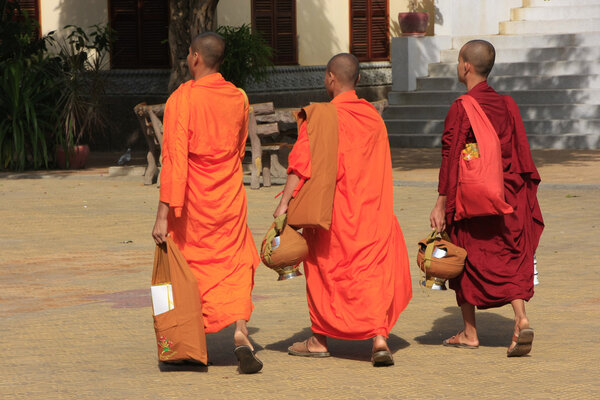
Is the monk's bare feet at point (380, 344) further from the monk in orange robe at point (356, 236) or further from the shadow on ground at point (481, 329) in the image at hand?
the shadow on ground at point (481, 329)

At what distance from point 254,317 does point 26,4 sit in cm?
1445

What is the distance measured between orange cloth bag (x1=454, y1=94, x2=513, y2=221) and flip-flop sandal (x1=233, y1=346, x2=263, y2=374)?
1283 millimetres

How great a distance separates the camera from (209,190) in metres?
5.71

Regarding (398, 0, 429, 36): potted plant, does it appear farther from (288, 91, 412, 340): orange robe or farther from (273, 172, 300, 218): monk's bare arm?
(273, 172, 300, 218): monk's bare arm

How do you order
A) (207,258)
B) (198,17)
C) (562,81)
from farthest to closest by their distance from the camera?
1. (562,81)
2. (198,17)
3. (207,258)

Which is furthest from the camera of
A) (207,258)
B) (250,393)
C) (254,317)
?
(254,317)

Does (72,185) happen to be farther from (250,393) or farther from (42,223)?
(250,393)

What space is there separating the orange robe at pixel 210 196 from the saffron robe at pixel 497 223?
3.54ft

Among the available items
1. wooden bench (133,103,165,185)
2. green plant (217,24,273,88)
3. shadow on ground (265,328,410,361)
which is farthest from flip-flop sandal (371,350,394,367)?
green plant (217,24,273,88)

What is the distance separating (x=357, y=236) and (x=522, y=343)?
3.18 feet

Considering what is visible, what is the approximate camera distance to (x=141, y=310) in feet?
23.0

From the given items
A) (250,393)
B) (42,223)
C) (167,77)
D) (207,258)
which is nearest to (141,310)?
(207,258)

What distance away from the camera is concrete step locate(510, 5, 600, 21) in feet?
71.1

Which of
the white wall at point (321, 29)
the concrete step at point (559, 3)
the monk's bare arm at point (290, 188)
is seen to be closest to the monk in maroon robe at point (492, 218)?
the monk's bare arm at point (290, 188)
